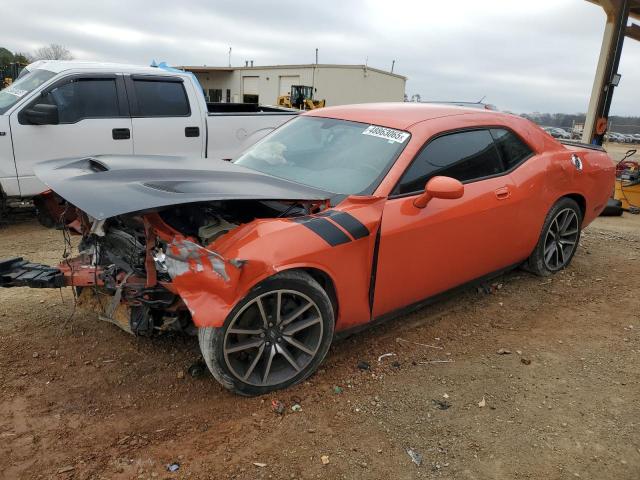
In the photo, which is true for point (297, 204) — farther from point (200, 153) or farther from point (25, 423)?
point (200, 153)

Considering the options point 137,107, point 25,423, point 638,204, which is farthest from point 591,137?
point 25,423

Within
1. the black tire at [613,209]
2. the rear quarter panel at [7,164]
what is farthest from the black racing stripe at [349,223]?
the black tire at [613,209]

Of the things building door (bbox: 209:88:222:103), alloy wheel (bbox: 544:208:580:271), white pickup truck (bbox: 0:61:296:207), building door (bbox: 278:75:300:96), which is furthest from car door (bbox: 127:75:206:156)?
building door (bbox: 209:88:222:103)

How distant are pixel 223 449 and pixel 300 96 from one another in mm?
20386

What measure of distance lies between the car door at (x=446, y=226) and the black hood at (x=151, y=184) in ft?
1.73

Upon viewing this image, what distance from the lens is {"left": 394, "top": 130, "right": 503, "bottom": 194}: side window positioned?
135 inches

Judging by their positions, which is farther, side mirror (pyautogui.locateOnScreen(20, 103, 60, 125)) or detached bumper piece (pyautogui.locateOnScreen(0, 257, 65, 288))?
side mirror (pyautogui.locateOnScreen(20, 103, 60, 125))

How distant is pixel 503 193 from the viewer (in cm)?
396

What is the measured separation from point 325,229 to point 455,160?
137 cm

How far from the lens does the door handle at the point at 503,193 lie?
3.92 meters

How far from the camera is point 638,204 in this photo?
8.91m

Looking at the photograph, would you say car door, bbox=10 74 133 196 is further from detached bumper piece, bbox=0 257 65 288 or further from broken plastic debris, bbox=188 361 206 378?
broken plastic debris, bbox=188 361 206 378

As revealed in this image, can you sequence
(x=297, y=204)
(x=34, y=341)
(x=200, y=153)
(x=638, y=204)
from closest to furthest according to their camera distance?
(x=297, y=204) < (x=34, y=341) < (x=200, y=153) < (x=638, y=204)

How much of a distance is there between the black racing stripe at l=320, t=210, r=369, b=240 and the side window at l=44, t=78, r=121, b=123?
455 cm
